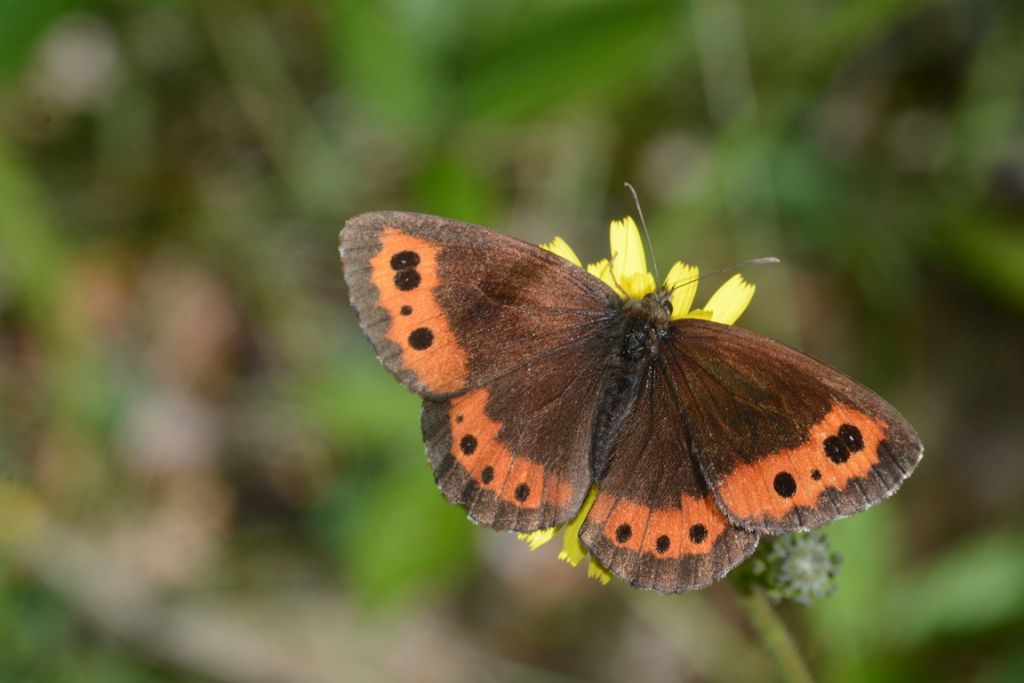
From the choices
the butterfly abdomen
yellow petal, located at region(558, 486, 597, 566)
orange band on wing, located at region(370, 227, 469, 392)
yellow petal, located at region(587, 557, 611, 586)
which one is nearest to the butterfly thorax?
the butterfly abdomen

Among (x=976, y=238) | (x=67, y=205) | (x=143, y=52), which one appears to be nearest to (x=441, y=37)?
(x=143, y=52)

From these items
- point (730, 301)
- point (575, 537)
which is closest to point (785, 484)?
point (575, 537)

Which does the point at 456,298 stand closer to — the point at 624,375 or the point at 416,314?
the point at 416,314

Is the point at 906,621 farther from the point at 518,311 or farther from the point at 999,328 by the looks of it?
the point at 518,311

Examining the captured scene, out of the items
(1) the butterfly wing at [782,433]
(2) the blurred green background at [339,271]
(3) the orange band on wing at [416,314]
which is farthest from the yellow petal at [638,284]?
(2) the blurred green background at [339,271]

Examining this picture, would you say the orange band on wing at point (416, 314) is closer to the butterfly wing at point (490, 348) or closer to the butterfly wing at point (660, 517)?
the butterfly wing at point (490, 348)
